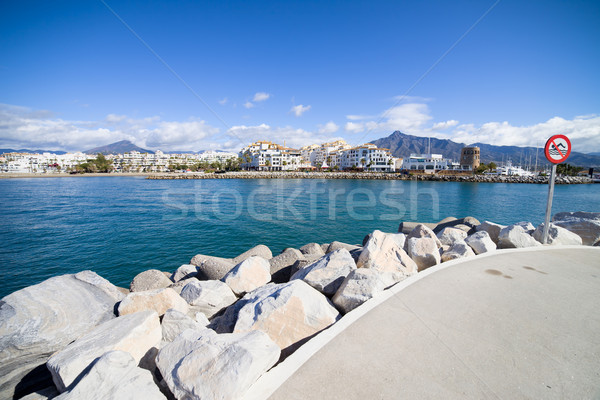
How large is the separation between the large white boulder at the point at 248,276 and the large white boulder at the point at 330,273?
1.38 metres

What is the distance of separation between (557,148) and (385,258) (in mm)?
5526

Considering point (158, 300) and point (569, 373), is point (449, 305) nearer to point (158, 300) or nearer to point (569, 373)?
point (569, 373)

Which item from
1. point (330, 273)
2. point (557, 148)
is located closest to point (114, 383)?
point (330, 273)

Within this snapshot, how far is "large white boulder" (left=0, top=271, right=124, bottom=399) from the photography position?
3.86 metres

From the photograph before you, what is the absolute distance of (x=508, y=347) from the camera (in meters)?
3.05

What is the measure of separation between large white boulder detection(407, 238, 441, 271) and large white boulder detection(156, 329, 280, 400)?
183 inches

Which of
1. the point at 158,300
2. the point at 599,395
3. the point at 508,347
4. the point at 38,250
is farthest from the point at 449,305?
the point at 38,250

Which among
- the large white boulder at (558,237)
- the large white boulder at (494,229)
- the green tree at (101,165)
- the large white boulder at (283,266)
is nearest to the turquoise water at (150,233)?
the large white boulder at (283,266)

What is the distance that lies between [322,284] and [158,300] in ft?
10.4

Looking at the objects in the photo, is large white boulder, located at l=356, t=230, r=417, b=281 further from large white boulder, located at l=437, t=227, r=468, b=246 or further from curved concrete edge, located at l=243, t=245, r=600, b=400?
large white boulder, located at l=437, t=227, r=468, b=246

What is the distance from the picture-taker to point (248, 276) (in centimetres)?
656

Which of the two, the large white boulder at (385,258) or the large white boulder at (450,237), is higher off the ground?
the large white boulder at (385,258)

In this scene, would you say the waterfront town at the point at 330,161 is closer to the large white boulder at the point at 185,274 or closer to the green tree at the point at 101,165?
the green tree at the point at 101,165

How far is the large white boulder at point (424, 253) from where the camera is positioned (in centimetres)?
626
